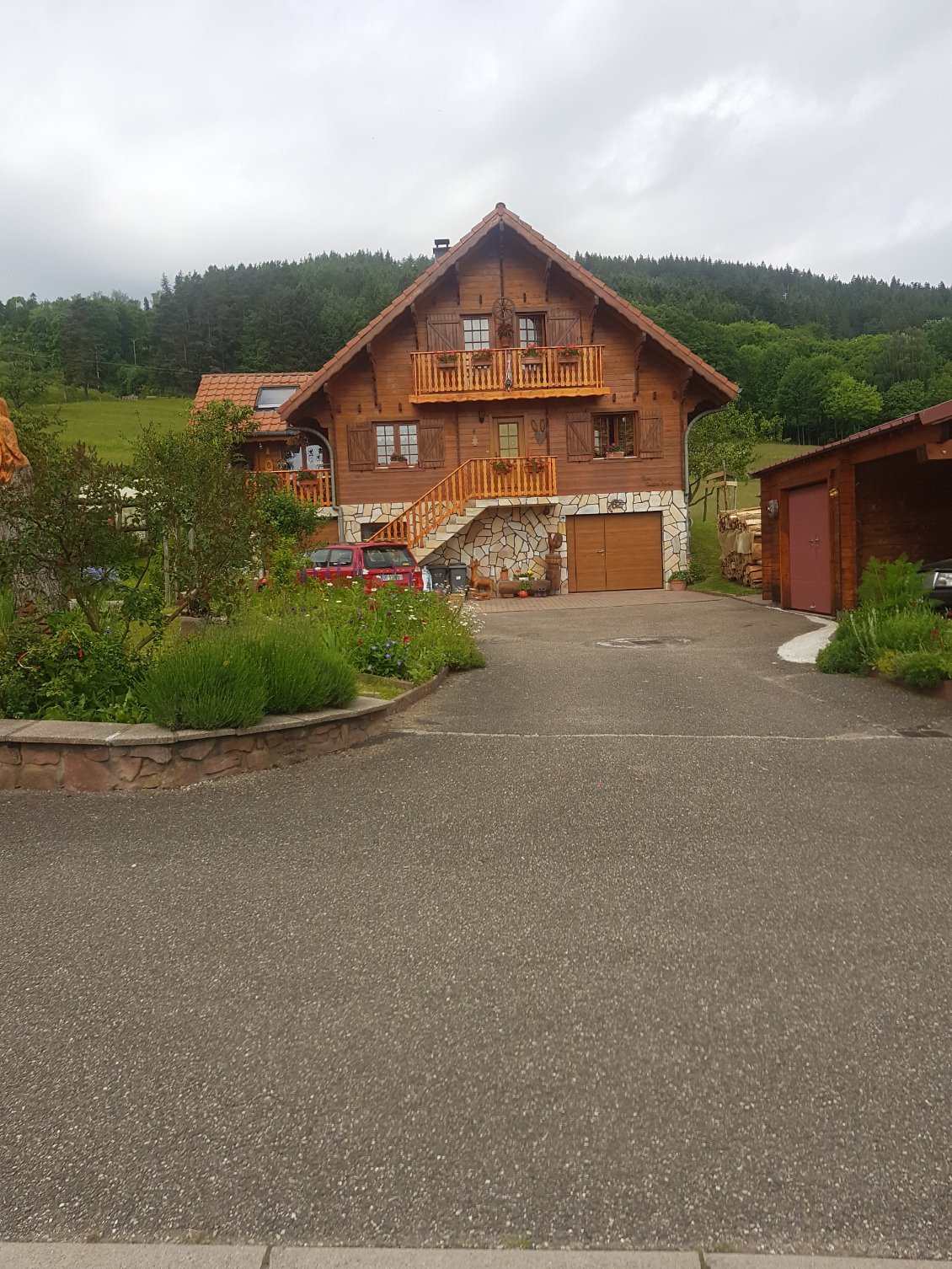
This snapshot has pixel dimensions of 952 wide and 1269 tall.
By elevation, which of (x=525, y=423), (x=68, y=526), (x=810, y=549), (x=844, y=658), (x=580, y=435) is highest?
(x=525, y=423)

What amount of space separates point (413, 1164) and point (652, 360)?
26801mm

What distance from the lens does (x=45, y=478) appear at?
7004 mm

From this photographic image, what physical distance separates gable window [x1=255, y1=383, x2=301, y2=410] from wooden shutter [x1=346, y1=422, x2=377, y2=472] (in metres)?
8.23

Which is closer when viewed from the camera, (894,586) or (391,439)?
(894,586)

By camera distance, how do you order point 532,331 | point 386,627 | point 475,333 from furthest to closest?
point 532,331, point 475,333, point 386,627

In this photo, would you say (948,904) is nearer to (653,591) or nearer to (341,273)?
(653,591)

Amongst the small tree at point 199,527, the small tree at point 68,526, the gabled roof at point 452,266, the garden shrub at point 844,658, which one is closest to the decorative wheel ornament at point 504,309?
the gabled roof at point 452,266

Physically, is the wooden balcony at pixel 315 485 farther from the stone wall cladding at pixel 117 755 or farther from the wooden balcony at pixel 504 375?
the stone wall cladding at pixel 117 755

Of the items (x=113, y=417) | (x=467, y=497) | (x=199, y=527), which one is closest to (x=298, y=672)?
(x=199, y=527)

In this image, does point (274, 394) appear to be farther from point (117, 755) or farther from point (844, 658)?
point (117, 755)

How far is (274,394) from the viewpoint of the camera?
114ft

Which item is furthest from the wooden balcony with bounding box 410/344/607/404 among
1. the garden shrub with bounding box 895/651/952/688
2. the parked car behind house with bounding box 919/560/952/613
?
the garden shrub with bounding box 895/651/952/688

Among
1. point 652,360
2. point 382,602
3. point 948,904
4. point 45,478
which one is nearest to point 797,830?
point 948,904

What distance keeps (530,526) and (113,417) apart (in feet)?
171
